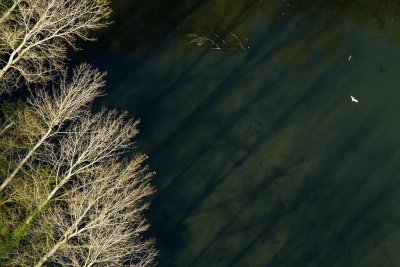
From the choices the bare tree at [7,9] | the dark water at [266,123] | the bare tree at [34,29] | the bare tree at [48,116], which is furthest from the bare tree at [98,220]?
the bare tree at [7,9]

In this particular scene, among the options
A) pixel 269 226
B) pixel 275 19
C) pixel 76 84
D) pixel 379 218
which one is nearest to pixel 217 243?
pixel 269 226

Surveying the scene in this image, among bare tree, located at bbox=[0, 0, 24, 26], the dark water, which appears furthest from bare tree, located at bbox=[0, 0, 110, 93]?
the dark water

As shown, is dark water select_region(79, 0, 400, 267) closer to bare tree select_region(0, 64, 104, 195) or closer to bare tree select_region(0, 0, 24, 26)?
bare tree select_region(0, 0, 24, 26)

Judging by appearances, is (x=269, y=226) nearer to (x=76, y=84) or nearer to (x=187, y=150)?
(x=187, y=150)

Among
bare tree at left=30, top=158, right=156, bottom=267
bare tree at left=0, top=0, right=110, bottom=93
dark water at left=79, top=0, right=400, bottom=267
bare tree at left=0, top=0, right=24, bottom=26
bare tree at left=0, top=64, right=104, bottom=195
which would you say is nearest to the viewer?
bare tree at left=30, top=158, right=156, bottom=267

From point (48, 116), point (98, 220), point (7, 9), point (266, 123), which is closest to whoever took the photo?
point (98, 220)

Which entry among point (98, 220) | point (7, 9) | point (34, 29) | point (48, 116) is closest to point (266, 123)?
point (98, 220)

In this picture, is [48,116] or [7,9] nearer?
[48,116]

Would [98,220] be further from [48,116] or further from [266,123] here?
[266,123]

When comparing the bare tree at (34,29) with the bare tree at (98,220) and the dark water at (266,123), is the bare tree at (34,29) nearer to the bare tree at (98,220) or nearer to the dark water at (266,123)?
the dark water at (266,123)
